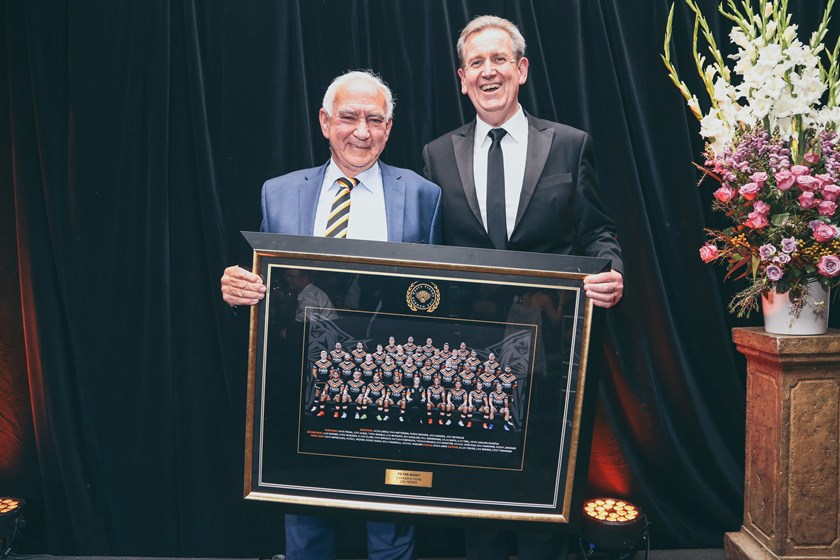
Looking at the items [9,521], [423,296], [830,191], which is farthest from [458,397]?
[9,521]

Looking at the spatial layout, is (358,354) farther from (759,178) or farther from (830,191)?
(830,191)

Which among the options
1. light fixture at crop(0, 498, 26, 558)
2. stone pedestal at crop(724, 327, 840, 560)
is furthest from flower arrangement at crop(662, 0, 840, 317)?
light fixture at crop(0, 498, 26, 558)

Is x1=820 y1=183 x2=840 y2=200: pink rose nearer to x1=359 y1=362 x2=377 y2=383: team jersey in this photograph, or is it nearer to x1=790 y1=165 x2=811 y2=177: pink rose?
x1=790 y1=165 x2=811 y2=177: pink rose

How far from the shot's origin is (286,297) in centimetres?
183

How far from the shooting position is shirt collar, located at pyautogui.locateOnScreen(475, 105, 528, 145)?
7.32ft

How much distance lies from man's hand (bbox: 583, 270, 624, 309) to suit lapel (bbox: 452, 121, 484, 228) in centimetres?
50

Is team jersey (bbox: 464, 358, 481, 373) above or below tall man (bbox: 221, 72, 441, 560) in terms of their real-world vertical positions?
below

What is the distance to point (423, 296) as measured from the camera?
1.82 meters

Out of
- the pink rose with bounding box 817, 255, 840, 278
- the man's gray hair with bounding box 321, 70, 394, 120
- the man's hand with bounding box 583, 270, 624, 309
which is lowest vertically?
the man's hand with bounding box 583, 270, 624, 309

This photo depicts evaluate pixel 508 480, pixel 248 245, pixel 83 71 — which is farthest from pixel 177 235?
pixel 508 480

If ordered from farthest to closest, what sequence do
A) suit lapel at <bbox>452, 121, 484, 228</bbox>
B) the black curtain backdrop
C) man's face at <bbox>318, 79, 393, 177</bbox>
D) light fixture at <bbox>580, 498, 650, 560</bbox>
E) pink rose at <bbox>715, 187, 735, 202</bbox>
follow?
the black curtain backdrop → light fixture at <bbox>580, 498, 650, 560</bbox> → pink rose at <bbox>715, 187, 735, 202</bbox> → suit lapel at <bbox>452, 121, 484, 228</bbox> → man's face at <bbox>318, 79, 393, 177</bbox>

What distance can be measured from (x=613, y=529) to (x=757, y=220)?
1363mm

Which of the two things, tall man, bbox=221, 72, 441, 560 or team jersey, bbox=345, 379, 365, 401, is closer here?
team jersey, bbox=345, 379, 365, 401

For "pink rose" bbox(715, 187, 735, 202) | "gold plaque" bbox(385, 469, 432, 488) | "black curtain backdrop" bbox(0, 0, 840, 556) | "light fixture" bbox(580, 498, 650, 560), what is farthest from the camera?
"black curtain backdrop" bbox(0, 0, 840, 556)
